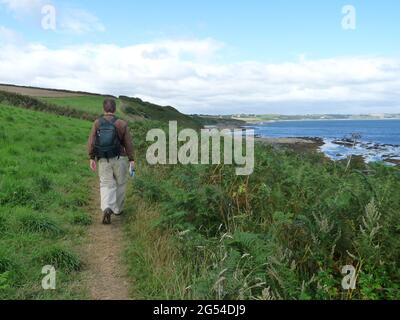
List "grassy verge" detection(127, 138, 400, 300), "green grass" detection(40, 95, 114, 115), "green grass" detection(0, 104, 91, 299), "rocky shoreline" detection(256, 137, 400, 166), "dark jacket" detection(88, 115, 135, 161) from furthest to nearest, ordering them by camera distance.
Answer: "green grass" detection(40, 95, 114, 115), "rocky shoreline" detection(256, 137, 400, 166), "dark jacket" detection(88, 115, 135, 161), "green grass" detection(0, 104, 91, 299), "grassy verge" detection(127, 138, 400, 300)

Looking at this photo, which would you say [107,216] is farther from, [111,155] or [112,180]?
[111,155]

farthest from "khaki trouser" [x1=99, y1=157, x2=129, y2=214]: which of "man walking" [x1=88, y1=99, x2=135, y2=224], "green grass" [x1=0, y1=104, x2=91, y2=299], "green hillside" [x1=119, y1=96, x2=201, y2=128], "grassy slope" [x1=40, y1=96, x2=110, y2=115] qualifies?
"green hillside" [x1=119, y1=96, x2=201, y2=128]

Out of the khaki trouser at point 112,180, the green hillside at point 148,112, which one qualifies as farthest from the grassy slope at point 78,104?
the khaki trouser at point 112,180

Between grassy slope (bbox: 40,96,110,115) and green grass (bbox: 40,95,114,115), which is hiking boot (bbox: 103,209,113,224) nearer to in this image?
green grass (bbox: 40,95,114,115)

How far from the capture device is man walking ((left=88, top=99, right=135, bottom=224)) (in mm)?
8961

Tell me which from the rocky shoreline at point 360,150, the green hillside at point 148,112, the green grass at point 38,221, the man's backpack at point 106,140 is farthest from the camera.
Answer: the green hillside at point 148,112

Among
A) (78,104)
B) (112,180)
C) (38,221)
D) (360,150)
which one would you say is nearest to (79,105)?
(78,104)

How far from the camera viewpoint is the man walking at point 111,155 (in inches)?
353

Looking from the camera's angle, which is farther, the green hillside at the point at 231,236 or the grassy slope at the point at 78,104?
the grassy slope at the point at 78,104

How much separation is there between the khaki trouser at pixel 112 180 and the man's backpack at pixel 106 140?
255 millimetres

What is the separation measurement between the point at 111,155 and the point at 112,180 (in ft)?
1.98

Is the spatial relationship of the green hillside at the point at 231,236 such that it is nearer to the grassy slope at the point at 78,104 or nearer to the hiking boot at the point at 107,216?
the hiking boot at the point at 107,216

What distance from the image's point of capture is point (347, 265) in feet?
16.9
